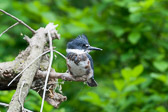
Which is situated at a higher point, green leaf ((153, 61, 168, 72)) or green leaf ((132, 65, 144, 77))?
green leaf ((153, 61, 168, 72))

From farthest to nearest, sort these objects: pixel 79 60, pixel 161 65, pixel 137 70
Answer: pixel 161 65, pixel 137 70, pixel 79 60

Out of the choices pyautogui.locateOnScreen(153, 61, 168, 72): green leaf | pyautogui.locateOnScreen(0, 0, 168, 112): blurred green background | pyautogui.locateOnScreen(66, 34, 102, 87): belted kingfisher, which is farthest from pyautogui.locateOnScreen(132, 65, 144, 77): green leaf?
pyautogui.locateOnScreen(66, 34, 102, 87): belted kingfisher

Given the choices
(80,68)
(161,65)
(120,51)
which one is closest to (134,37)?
(161,65)

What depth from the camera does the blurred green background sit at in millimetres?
3758

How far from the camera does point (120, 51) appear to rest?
456 cm

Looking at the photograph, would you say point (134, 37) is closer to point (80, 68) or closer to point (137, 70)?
point (137, 70)

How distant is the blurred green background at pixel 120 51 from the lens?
3.76 m

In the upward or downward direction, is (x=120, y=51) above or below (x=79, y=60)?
above

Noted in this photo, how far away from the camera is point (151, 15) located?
3.98m

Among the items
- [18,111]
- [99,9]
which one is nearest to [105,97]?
[99,9]

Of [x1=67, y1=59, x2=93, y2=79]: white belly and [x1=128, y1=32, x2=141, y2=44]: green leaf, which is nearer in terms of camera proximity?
[x1=67, y1=59, x2=93, y2=79]: white belly

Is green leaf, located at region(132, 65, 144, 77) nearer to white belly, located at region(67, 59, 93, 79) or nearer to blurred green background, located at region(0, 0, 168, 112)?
blurred green background, located at region(0, 0, 168, 112)

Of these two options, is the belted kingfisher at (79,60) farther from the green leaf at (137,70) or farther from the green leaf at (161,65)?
the green leaf at (161,65)

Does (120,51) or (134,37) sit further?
(120,51)
